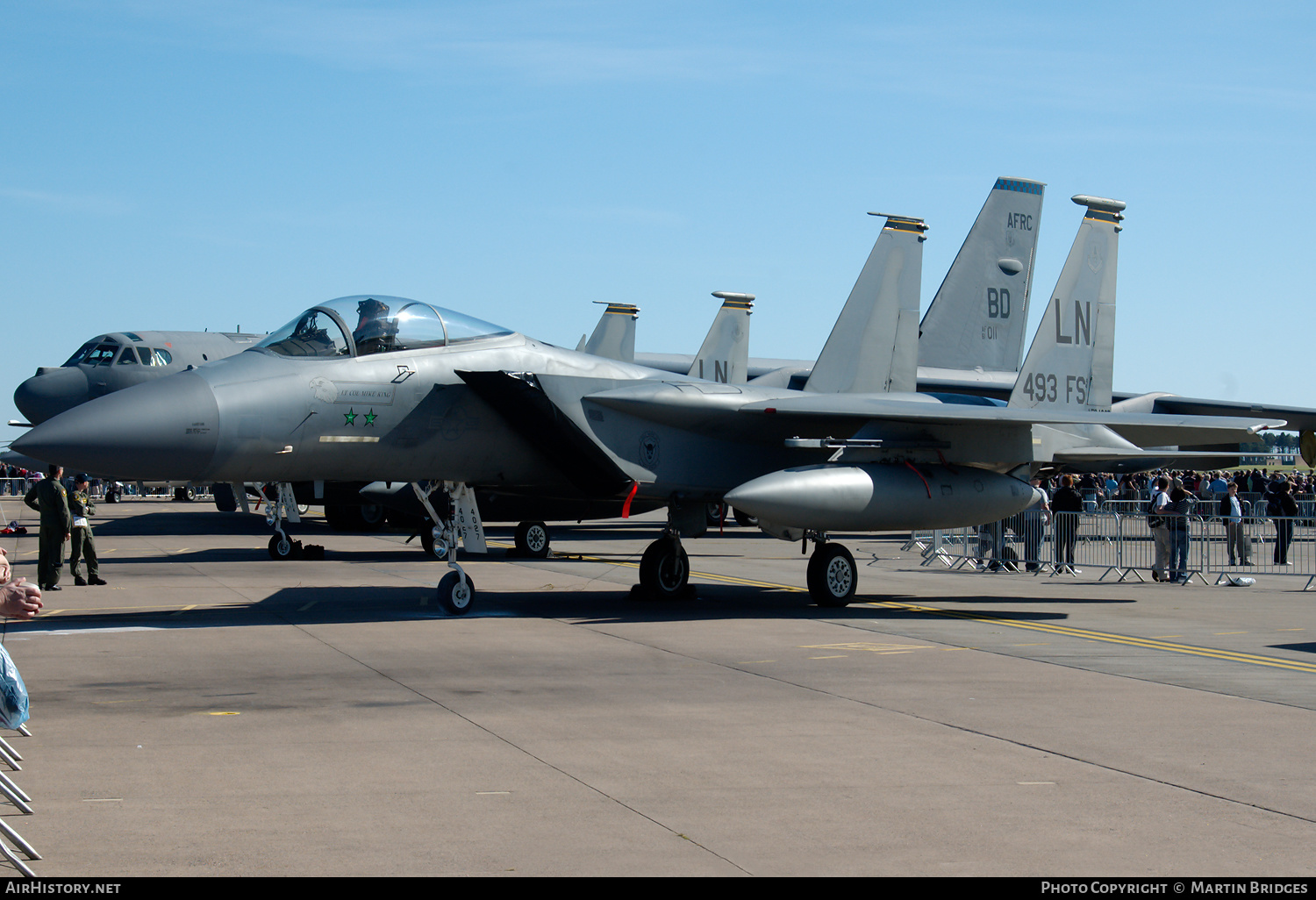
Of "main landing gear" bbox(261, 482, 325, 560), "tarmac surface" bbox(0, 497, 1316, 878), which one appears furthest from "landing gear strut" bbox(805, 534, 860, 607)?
"main landing gear" bbox(261, 482, 325, 560)

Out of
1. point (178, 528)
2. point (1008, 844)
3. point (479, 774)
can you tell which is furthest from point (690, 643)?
point (178, 528)

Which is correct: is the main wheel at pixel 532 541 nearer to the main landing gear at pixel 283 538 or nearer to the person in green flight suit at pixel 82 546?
the main landing gear at pixel 283 538

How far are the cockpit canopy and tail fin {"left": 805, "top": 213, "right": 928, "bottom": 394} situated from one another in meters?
5.57

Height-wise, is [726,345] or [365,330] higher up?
[726,345]

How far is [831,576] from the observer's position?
13383mm

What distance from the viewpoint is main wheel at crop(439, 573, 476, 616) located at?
12109 millimetres

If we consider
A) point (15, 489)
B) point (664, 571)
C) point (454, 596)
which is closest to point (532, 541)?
point (664, 571)

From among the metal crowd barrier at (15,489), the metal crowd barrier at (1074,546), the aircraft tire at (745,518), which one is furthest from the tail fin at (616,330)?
the metal crowd barrier at (15,489)

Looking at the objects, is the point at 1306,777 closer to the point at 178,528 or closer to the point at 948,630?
the point at 948,630

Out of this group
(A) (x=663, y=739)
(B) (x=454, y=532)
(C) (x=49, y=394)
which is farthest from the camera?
(C) (x=49, y=394)

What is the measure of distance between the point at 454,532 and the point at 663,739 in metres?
5.97

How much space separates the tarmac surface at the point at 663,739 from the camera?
4441 mm

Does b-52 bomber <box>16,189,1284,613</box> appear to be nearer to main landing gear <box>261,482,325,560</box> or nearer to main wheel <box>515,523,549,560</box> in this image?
main wheel <box>515,523,549,560</box>

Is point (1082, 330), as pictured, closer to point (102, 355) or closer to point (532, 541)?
point (532, 541)
